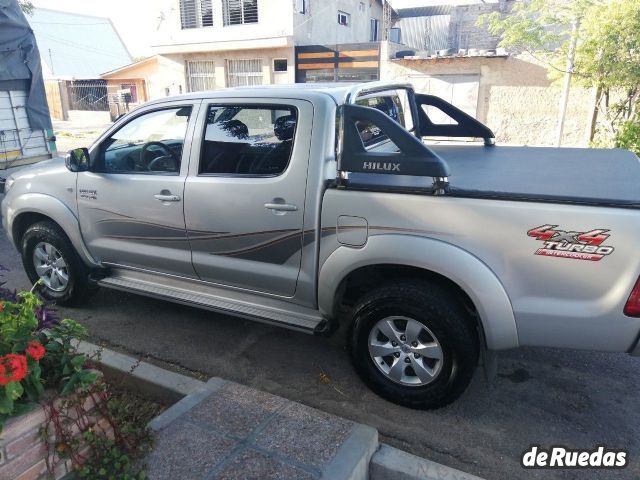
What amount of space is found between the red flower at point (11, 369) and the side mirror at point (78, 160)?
247cm

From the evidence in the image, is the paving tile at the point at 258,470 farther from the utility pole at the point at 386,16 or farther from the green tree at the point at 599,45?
the utility pole at the point at 386,16

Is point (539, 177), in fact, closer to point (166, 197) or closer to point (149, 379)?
point (166, 197)

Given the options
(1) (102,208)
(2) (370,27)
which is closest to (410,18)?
(2) (370,27)

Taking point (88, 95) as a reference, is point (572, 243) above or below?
below

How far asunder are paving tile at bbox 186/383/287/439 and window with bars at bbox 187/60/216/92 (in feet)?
69.0

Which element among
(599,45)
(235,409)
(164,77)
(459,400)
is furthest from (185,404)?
(164,77)

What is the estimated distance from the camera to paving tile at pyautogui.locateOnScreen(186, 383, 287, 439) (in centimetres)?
271

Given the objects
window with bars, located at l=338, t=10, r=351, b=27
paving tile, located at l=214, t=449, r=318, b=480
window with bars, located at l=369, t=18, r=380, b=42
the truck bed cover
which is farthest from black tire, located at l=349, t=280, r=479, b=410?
window with bars, located at l=369, t=18, r=380, b=42

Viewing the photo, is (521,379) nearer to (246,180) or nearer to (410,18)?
(246,180)

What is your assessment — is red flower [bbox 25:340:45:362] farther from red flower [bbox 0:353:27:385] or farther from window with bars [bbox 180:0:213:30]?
window with bars [bbox 180:0:213:30]

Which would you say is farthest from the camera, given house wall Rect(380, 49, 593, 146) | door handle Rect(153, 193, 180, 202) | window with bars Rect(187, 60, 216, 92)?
window with bars Rect(187, 60, 216, 92)

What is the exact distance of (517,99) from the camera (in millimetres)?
16328

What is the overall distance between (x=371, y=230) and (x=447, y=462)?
1.32 m

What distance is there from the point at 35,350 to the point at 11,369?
0.46 feet
